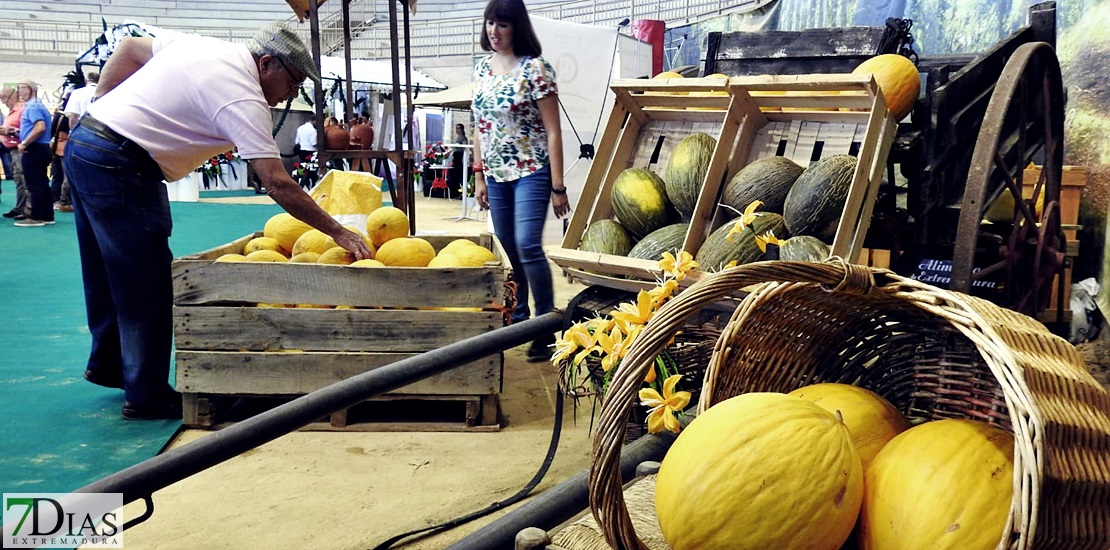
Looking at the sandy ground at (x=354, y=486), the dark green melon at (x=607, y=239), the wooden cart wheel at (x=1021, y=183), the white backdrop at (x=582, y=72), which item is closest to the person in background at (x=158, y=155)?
the sandy ground at (x=354, y=486)

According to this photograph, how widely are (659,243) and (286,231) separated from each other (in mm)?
1665

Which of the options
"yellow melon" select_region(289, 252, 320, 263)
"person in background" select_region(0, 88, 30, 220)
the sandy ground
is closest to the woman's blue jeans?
the sandy ground

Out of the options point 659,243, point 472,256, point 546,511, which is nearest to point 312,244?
point 472,256

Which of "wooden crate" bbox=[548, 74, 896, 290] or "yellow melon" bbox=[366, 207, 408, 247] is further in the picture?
"yellow melon" bbox=[366, 207, 408, 247]

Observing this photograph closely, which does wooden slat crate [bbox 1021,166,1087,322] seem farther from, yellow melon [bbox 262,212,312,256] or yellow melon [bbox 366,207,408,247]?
yellow melon [bbox 262,212,312,256]

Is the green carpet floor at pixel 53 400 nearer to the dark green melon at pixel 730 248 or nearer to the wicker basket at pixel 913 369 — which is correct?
the dark green melon at pixel 730 248

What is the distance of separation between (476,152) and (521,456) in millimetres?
1943

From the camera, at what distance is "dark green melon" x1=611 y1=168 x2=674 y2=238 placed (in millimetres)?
3064

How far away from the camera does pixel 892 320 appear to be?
1.36 m

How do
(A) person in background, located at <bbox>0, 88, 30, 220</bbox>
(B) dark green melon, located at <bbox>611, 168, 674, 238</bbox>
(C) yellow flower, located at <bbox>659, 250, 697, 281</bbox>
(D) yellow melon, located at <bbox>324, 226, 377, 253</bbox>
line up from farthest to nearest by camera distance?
(A) person in background, located at <bbox>0, 88, 30, 220</bbox> < (D) yellow melon, located at <bbox>324, 226, 377, 253</bbox> < (B) dark green melon, located at <bbox>611, 168, 674, 238</bbox> < (C) yellow flower, located at <bbox>659, 250, 697, 281</bbox>

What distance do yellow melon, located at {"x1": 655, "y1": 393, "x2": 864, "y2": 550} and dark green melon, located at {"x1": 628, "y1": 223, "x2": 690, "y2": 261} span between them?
1.76m

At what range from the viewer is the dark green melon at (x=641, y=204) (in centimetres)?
306

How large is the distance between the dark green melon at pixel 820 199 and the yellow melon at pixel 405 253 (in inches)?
54.2

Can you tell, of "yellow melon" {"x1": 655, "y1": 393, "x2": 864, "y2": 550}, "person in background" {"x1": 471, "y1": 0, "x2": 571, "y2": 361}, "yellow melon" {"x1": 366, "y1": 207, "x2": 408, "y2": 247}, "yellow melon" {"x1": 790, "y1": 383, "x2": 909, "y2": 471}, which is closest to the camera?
"yellow melon" {"x1": 655, "y1": 393, "x2": 864, "y2": 550}
